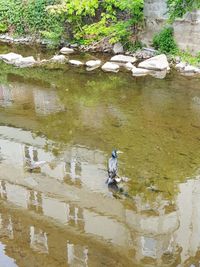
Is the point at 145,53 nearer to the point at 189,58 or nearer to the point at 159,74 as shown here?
the point at 189,58

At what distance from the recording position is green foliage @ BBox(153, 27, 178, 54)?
67.2ft

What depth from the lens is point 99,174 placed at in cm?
1170

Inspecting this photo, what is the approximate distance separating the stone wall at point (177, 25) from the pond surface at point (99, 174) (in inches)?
106

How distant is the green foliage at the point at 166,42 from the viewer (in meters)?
20.5

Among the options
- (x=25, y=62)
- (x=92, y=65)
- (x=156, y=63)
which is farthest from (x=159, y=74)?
(x=25, y=62)

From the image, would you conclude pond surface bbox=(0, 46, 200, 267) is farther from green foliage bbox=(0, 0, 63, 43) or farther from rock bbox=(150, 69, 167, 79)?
green foliage bbox=(0, 0, 63, 43)

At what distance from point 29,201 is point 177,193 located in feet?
11.7

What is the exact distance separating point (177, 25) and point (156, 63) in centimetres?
236

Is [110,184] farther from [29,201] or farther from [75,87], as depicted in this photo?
[75,87]

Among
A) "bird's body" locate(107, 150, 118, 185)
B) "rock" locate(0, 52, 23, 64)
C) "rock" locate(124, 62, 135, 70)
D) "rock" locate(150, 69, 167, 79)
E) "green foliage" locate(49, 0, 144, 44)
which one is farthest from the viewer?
"rock" locate(0, 52, 23, 64)

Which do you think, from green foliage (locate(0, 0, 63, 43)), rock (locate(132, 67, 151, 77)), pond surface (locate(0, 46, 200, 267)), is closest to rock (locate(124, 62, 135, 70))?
rock (locate(132, 67, 151, 77))

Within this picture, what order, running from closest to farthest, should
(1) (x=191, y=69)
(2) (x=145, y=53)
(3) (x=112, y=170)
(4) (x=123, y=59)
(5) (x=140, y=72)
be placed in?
(3) (x=112, y=170)
(1) (x=191, y=69)
(5) (x=140, y=72)
(4) (x=123, y=59)
(2) (x=145, y=53)

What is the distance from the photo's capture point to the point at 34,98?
56.2 ft

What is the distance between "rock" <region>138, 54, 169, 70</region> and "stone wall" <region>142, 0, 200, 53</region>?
4.34 feet
